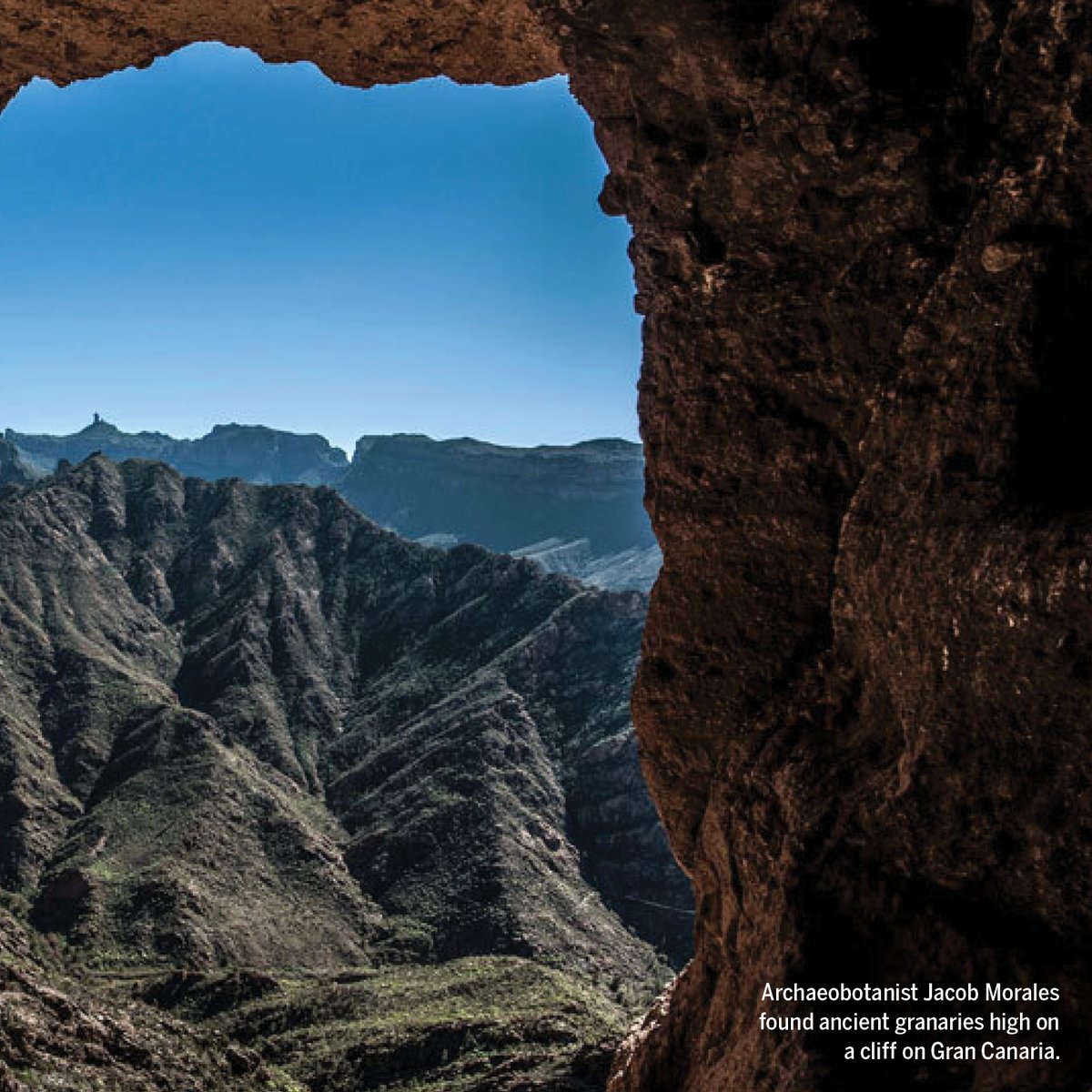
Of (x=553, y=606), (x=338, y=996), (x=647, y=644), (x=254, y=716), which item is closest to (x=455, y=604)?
(x=553, y=606)

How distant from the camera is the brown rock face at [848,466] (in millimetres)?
7879

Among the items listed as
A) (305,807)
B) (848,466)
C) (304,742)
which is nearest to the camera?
(848,466)

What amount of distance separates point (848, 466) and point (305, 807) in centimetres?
11911

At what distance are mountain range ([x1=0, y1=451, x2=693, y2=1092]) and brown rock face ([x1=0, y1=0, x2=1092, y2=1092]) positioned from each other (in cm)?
2905

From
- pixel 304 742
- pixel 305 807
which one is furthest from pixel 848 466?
pixel 304 742

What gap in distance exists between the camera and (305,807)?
12094cm

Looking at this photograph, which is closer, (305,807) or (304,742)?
(305,807)

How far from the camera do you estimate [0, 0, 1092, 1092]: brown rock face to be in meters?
7.88

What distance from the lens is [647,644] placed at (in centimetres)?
1412

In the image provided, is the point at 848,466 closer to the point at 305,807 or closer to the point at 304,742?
the point at 305,807

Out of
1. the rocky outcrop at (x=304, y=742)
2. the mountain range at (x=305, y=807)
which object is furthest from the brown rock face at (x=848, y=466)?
the rocky outcrop at (x=304, y=742)

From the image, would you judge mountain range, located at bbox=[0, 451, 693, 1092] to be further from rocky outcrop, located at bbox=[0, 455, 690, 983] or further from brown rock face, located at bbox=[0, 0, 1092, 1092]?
brown rock face, located at bbox=[0, 0, 1092, 1092]

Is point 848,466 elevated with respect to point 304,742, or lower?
elevated

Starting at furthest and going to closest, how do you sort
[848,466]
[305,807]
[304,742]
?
[304,742] → [305,807] → [848,466]
